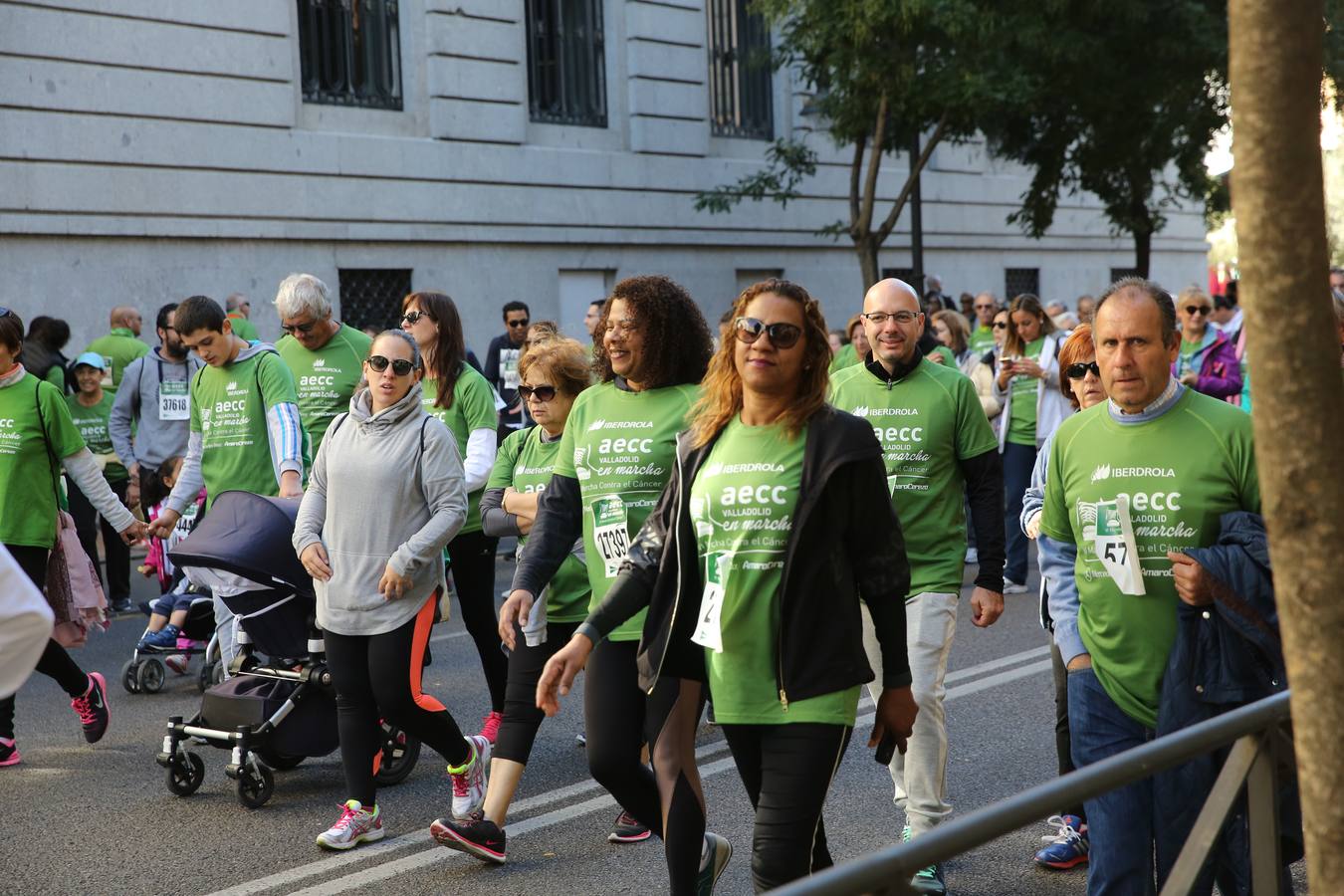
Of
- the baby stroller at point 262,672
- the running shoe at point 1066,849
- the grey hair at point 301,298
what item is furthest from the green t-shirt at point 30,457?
the running shoe at point 1066,849

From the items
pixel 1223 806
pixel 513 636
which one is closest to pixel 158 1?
pixel 513 636

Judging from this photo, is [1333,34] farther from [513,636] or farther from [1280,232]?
[1280,232]

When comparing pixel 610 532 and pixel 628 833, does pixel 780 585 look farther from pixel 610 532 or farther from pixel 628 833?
pixel 628 833

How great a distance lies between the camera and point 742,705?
3924 mm

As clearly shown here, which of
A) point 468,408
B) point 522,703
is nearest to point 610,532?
point 522,703

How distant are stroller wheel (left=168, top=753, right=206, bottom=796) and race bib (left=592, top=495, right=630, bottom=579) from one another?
2471 millimetres

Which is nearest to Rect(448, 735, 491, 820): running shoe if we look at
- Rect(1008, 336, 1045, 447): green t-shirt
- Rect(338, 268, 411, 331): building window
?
Rect(1008, 336, 1045, 447): green t-shirt

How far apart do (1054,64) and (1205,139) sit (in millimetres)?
4039

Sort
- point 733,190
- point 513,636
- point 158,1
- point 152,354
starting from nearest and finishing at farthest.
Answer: point 513,636
point 152,354
point 158,1
point 733,190

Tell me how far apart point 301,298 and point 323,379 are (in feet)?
1.46

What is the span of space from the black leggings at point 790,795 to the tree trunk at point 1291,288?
72.5 inches

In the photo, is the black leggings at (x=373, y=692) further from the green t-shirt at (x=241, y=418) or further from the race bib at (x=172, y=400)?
the race bib at (x=172, y=400)

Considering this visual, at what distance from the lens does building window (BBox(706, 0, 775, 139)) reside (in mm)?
24016

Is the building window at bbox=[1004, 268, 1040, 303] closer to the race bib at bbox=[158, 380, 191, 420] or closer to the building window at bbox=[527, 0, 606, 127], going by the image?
the building window at bbox=[527, 0, 606, 127]
